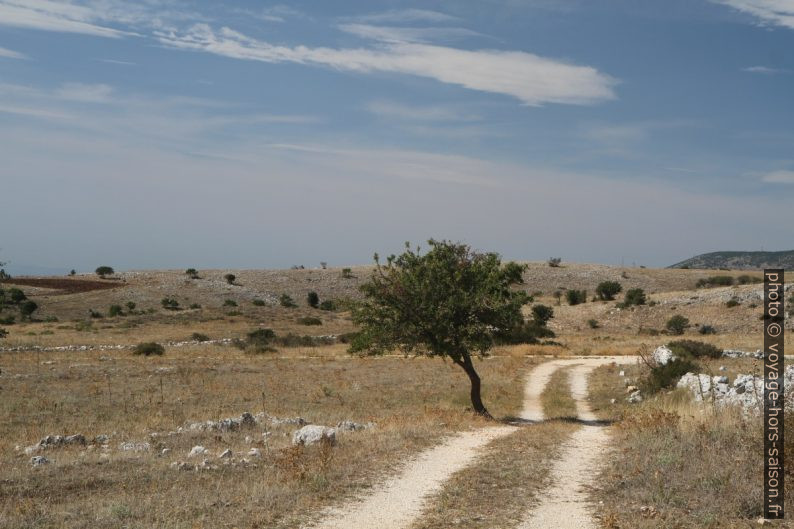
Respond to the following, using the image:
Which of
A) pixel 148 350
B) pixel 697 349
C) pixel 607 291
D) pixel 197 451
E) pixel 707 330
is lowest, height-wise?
pixel 148 350

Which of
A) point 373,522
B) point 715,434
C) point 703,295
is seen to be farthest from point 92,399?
point 703,295

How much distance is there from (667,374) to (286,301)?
75072 mm

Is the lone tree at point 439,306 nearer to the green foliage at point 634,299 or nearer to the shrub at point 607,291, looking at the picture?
the green foliage at point 634,299

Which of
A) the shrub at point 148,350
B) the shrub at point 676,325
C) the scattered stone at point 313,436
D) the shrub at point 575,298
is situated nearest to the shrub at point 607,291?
the shrub at point 575,298

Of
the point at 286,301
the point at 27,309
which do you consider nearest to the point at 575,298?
the point at 286,301

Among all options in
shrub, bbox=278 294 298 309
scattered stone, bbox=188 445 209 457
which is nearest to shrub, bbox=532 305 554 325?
shrub, bbox=278 294 298 309

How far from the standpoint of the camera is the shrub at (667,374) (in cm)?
2710

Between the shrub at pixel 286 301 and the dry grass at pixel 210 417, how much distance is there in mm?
45634

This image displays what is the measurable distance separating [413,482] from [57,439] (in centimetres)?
964

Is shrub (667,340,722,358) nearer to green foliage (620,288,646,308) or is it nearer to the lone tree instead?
the lone tree

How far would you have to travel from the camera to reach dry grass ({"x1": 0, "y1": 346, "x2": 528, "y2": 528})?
10500 mm

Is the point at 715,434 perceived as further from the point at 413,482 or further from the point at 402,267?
the point at 402,267

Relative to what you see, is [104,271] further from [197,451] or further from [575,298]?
[197,451]

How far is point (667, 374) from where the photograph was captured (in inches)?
1085
